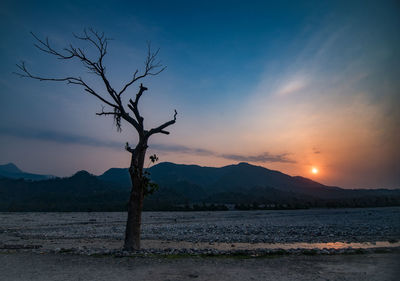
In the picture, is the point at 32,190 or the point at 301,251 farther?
the point at 32,190

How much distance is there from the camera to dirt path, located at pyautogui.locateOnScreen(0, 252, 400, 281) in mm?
9156

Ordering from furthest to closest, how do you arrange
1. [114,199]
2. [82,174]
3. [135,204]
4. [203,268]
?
[82,174], [114,199], [135,204], [203,268]

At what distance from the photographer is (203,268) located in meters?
10.3

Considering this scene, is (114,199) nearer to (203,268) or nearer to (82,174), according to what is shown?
(82,174)

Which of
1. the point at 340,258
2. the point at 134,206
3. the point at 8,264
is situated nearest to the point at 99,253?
the point at 134,206

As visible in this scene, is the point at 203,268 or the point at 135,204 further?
the point at 135,204

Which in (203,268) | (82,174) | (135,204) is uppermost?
(82,174)

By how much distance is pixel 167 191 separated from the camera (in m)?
121

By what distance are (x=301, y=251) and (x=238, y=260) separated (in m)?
3.63

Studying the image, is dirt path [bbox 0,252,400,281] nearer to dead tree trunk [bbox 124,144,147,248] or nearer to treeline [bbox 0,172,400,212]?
dead tree trunk [bbox 124,144,147,248]

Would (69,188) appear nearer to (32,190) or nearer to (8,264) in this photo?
(32,190)

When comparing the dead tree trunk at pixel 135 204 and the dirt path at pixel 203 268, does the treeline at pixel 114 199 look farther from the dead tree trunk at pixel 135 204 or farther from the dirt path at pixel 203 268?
the dirt path at pixel 203 268

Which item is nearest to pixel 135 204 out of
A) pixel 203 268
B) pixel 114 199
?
pixel 203 268

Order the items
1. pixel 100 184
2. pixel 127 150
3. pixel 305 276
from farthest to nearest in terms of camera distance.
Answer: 1. pixel 100 184
2. pixel 127 150
3. pixel 305 276
